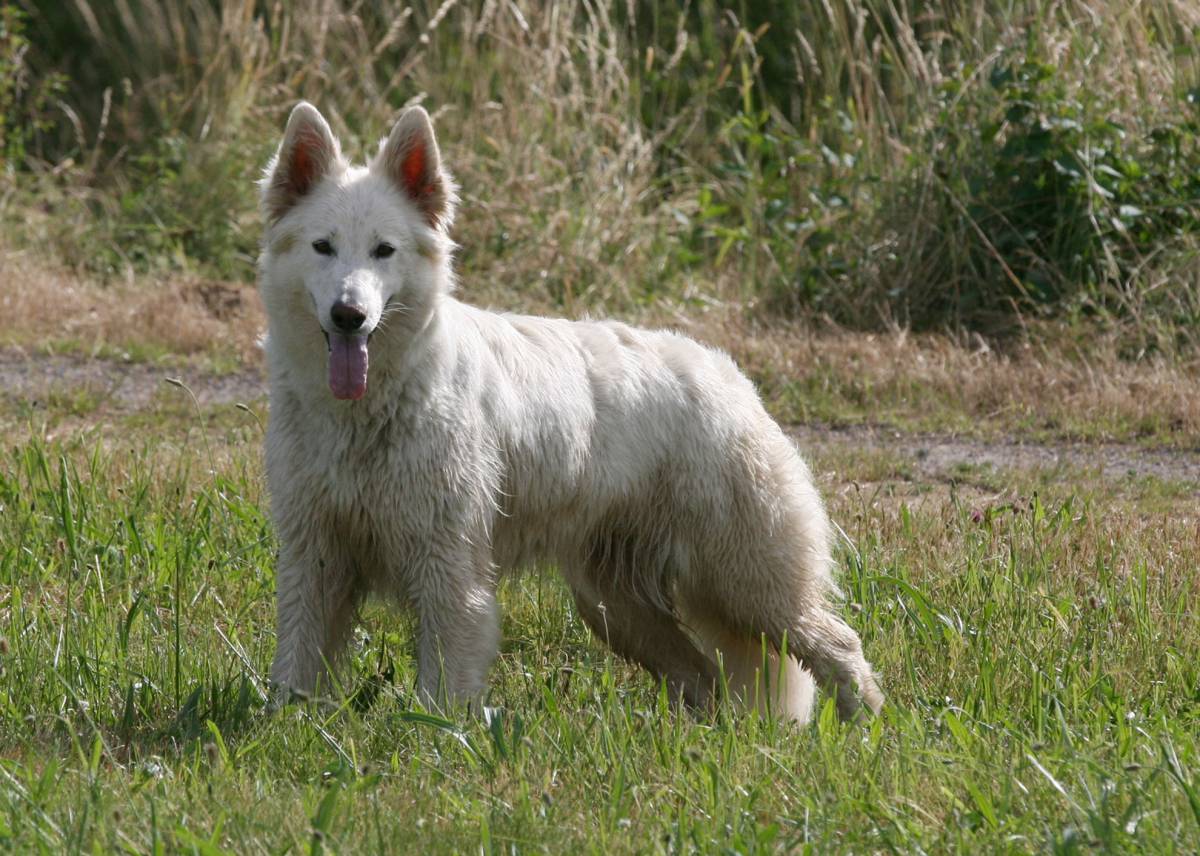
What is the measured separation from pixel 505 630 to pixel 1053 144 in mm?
4964

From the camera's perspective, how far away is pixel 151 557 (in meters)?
5.42

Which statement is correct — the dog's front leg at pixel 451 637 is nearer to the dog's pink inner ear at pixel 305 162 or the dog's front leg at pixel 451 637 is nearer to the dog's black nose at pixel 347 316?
the dog's black nose at pixel 347 316

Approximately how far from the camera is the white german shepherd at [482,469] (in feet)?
14.2

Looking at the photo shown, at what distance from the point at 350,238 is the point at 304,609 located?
999 mm

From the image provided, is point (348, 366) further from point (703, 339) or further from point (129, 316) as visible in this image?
point (129, 316)

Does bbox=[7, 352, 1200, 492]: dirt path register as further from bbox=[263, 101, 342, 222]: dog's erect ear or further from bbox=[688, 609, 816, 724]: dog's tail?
bbox=[263, 101, 342, 222]: dog's erect ear

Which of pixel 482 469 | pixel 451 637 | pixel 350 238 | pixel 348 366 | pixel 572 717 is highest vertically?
pixel 350 238

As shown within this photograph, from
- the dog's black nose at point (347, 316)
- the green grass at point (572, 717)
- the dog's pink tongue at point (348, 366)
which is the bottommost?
the green grass at point (572, 717)

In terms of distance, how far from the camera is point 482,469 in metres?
4.45

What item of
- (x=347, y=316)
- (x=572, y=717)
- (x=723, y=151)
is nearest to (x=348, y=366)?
(x=347, y=316)

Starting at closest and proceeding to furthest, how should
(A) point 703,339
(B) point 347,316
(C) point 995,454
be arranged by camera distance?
1. (B) point 347,316
2. (C) point 995,454
3. (A) point 703,339

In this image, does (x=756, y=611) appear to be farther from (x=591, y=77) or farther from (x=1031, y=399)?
(x=591, y=77)

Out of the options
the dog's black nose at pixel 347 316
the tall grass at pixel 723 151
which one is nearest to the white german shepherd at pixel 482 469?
the dog's black nose at pixel 347 316

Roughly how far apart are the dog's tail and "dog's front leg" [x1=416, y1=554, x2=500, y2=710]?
91 cm
